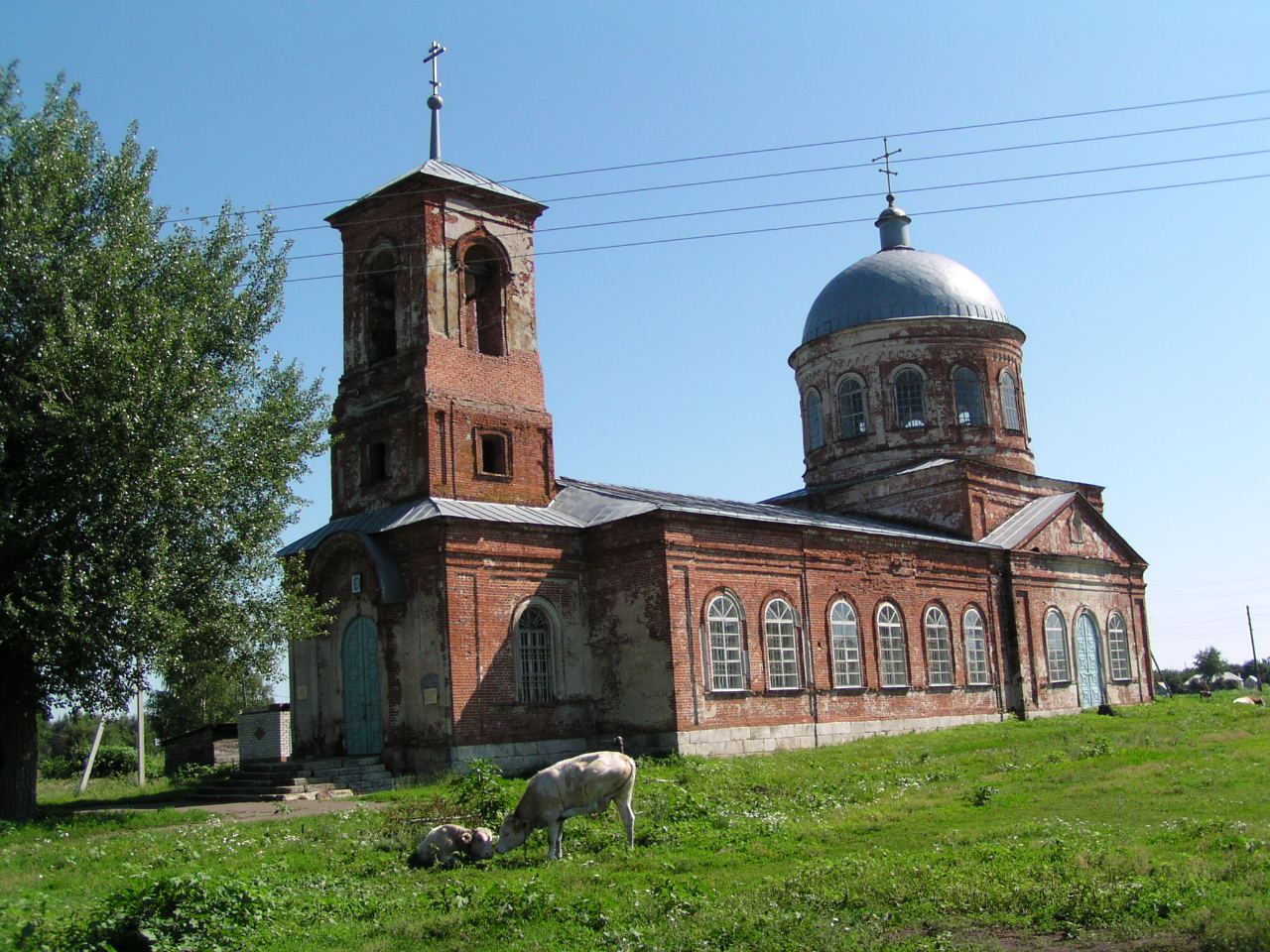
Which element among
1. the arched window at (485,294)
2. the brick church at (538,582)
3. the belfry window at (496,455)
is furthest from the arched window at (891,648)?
the arched window at (485,294)

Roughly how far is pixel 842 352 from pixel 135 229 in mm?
20360

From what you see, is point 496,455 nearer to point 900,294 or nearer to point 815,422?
point 815,422

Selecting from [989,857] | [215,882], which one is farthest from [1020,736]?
[215,882]

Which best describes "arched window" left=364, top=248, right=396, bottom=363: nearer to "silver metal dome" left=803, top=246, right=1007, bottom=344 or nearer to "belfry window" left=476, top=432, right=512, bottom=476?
"belfry window" left=476, top=432, right=512, bottom=476

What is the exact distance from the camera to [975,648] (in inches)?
1072

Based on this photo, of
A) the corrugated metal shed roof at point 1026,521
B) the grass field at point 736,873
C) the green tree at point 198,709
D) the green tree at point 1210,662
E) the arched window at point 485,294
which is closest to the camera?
the grass field at point 736,873

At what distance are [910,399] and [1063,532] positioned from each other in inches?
199

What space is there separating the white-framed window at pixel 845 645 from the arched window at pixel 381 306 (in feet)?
33.4

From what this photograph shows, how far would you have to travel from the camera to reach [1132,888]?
7.62m

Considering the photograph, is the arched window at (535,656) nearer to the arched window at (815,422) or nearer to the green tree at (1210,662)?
the arched window at (815,422)

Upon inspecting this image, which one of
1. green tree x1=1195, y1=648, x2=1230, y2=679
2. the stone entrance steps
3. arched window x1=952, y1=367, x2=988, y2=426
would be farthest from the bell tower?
green tree x1=1195, y1=648, x2=1230, y2=679

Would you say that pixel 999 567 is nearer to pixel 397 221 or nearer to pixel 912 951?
pixel 397 221

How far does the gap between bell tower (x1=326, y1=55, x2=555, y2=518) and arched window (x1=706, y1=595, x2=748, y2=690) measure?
397 cm

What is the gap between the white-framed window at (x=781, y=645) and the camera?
881 inches
